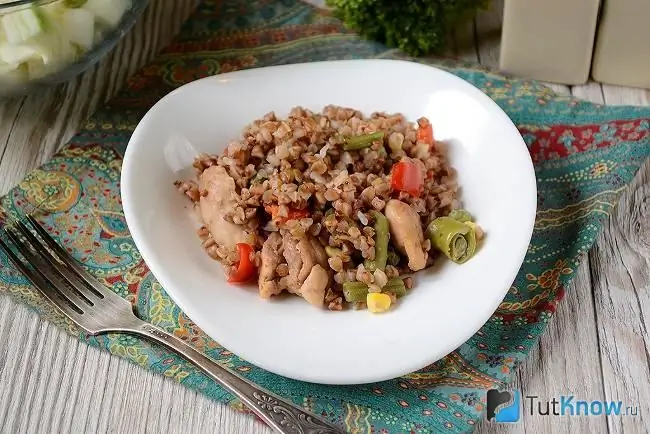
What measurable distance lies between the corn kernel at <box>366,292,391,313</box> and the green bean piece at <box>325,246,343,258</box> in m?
0.16

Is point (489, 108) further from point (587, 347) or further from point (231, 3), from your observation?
point (231, 3)

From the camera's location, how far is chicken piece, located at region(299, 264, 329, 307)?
2459 mm

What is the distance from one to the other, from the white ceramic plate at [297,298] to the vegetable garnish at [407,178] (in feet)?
0.69

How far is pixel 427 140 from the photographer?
2863 mm

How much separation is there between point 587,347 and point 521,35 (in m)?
1.45

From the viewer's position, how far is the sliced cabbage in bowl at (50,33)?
2818mm

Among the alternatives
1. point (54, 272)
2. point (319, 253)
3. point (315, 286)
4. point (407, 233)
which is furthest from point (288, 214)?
point (54, 272)

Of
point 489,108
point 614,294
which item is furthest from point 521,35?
point 614,294

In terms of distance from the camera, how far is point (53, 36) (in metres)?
2.95

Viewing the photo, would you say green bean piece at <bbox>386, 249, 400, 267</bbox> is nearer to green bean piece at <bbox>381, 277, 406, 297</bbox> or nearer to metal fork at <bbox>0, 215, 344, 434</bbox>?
green bean piece at <bbox>381, 277, 406, 297</bbox>

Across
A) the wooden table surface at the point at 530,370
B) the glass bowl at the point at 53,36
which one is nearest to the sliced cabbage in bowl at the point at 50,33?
the glass bowl at the point at 53,36

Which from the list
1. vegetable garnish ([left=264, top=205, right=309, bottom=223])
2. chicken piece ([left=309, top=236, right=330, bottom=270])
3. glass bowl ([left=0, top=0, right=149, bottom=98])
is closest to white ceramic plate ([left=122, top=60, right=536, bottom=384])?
chicken piece ([left=309, top=236, right=330, bottom=270])

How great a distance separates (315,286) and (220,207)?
435 millimetres

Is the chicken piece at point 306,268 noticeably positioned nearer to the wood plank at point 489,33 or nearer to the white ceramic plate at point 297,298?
the white ceramic plate at point 297,298
